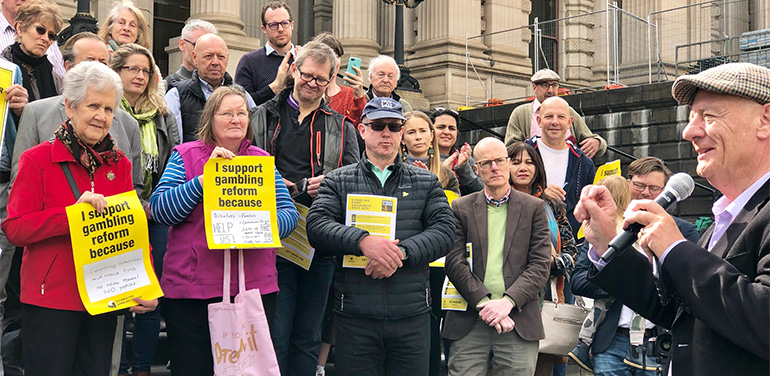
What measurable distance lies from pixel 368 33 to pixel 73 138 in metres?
14.4

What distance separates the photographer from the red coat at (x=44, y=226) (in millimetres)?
3941

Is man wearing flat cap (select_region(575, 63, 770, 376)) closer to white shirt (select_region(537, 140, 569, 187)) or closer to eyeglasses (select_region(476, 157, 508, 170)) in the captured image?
eyeglasses (select_region(476, 157, 508, 170))

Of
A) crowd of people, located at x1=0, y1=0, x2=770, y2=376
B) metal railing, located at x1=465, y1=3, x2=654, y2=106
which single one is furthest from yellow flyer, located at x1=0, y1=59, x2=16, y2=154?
metal railing, located at x1=465, y1=3, x2=654, y2=106

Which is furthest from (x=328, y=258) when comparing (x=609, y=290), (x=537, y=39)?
(x=537, y=39)

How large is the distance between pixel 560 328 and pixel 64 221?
3.30 m

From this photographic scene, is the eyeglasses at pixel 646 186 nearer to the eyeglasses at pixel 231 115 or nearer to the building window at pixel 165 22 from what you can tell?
the eyeglasses at pixel 231 115

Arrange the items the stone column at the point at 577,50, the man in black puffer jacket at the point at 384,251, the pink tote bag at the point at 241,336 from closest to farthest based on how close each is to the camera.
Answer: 1. the pink tote bag at the point at 241,336
2. the man in black puffer jacket at the point at 384,251
3. the stone column at the point at 577,50

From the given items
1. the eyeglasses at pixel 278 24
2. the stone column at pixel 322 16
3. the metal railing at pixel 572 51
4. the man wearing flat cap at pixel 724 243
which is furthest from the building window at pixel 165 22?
the man wearing flat cap at pixel 724 243

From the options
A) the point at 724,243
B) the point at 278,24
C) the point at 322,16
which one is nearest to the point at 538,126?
the point at 278,24

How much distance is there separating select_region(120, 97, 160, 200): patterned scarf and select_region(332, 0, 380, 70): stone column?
1262 cm

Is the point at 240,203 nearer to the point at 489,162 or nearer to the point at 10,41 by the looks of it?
the point at 489,162

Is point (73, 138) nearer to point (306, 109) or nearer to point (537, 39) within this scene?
point (306, 109)

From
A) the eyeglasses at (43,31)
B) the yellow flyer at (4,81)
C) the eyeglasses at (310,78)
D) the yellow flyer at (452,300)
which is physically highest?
the eyeglasses at (43,31)

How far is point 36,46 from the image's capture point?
5066 mm
